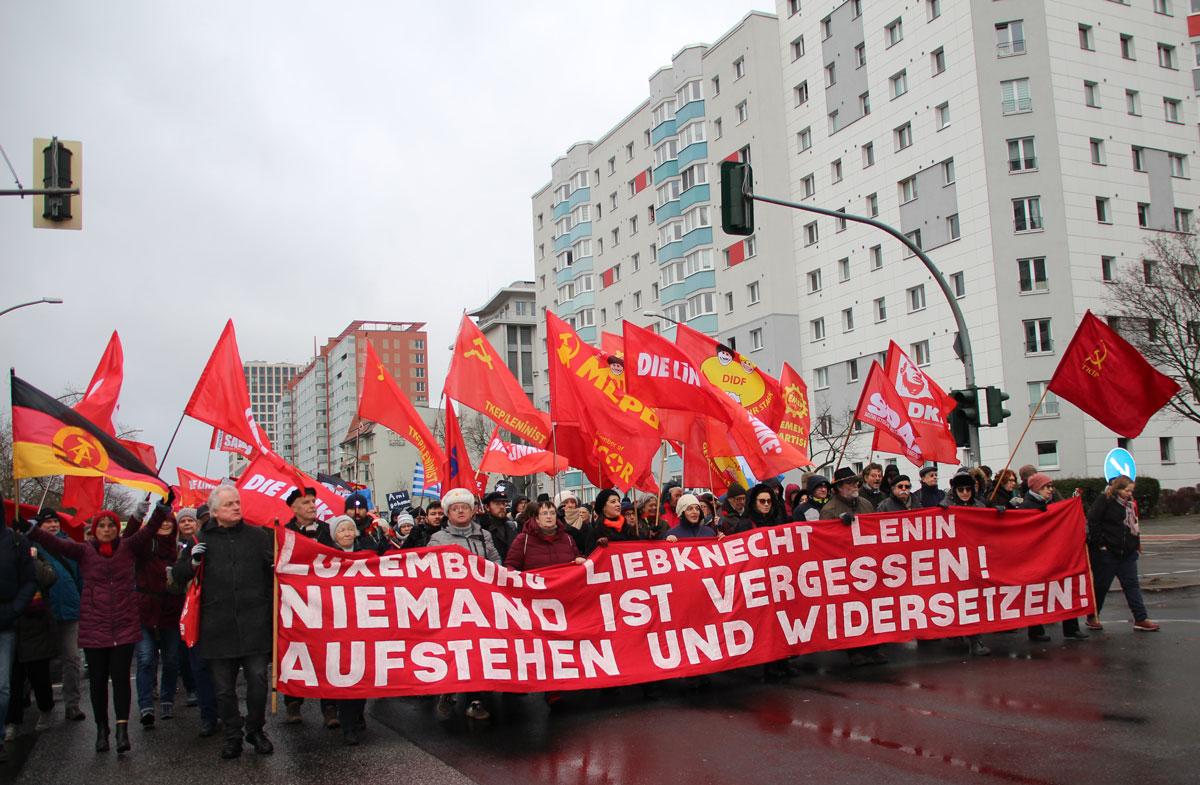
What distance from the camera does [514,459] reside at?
17.4 m

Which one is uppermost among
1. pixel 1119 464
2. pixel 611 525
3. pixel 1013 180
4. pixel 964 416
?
pixel 1013 180

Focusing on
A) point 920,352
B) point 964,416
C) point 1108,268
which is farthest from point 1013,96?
point 964,416

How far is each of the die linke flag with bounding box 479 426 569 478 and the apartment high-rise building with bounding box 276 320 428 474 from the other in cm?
13129

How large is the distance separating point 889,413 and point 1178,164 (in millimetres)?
37562

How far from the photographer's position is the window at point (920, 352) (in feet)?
138

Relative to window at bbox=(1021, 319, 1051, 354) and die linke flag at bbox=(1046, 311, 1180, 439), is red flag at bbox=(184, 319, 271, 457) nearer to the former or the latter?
die linke flag at bbox=(1046, 311, 1180, 439)

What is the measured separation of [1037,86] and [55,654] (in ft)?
131

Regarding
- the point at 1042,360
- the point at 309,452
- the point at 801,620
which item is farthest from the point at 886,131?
the point at 309,452

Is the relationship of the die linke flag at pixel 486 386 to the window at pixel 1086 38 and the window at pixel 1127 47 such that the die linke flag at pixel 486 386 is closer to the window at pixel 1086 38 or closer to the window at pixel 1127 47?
the window at pixel 1086 38

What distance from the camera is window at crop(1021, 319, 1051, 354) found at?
126ft

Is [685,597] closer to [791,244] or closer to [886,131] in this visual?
[886,131]

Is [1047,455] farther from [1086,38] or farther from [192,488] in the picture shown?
[192,488]

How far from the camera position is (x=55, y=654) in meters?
9.17

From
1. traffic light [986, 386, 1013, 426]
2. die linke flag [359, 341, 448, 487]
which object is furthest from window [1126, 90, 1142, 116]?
die linke flag [359, 341, 448, 487]
